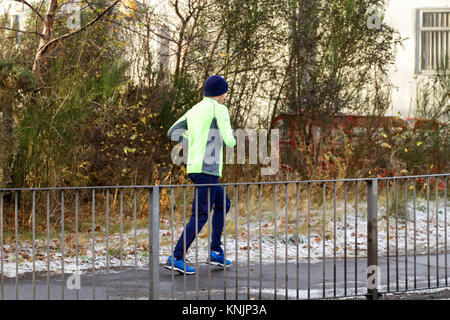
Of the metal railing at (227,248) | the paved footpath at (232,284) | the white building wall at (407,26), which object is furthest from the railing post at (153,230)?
→ the white building wall at (407,26)

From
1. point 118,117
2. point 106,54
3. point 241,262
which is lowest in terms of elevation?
point 241,262

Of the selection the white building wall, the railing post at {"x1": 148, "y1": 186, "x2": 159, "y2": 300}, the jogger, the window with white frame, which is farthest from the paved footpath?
the window with white frame

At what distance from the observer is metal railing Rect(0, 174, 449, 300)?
5.89 meters

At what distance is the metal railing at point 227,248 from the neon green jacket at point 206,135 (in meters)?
0.28

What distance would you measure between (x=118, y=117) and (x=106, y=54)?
138 centimetres

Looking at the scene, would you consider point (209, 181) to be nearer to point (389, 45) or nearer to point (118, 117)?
point (118, 117)

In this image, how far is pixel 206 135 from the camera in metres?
7.42

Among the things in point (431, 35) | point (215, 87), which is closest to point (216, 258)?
point (215, 87)

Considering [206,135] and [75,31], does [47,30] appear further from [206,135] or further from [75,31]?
[206,135]

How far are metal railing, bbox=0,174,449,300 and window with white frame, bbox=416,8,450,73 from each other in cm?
568

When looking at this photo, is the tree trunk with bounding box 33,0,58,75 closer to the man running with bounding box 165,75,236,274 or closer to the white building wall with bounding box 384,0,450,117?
the man running with bounding box 165,75,236,274

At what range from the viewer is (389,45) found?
14133 mm

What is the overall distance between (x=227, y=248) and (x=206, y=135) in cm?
220

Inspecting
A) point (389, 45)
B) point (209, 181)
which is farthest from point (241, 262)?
point (389, 45)
